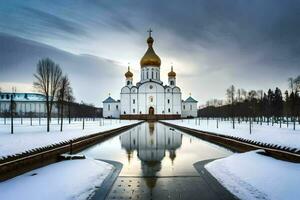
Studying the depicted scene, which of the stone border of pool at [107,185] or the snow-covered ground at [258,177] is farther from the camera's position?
the stone border of pool at [107,185]

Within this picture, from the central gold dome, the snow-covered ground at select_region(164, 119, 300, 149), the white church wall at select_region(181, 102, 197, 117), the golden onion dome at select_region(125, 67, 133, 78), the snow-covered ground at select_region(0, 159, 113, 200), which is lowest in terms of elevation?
the snow-covered ground at select_region(0, 159, 113, 200)

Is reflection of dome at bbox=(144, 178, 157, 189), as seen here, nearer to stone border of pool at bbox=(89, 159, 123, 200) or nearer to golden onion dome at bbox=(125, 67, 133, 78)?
stone border of pool at bbox=(89, 159, 123, 200)

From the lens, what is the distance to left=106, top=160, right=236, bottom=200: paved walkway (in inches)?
A: 279

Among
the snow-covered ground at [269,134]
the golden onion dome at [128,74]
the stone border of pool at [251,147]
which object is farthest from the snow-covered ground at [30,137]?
the golden onion dome at [128,74]

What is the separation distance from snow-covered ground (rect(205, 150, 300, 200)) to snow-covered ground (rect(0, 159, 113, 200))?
142 inches

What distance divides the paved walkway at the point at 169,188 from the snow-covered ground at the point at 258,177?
14.5 inches

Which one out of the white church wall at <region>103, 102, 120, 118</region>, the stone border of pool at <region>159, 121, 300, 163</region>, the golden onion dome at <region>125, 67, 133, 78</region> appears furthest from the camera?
the golden onion dome at <region>125, 67, 133, 78</region>

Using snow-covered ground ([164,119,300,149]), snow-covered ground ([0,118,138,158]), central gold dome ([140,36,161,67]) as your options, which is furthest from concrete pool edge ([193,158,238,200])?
central gold dome ([140,36,161,67])

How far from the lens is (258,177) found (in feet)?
27.4

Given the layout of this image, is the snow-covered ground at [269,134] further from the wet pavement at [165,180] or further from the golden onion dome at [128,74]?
the golden onion dome at [128,74]

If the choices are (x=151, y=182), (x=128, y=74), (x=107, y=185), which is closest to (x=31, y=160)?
(x=107, y=185)

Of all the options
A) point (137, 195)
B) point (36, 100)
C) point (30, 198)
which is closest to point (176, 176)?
point (137, 195)

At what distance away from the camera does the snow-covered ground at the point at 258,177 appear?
22.8 ft

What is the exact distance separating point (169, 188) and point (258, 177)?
8.25ft
